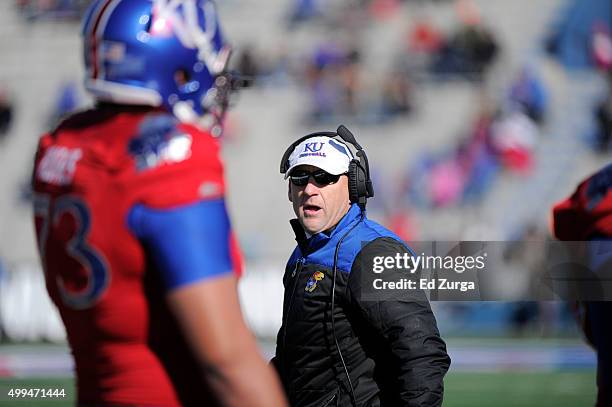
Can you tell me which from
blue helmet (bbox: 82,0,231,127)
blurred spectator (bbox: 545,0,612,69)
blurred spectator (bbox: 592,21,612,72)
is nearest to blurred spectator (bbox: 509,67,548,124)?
blurred spectator (bbox: 545,0,612,69)

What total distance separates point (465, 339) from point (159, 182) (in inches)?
529

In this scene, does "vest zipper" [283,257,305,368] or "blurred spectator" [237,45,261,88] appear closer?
"vest zipper" [283,257,305,368]

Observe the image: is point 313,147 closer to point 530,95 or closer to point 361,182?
point 361,182

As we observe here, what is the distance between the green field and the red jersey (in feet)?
20.8

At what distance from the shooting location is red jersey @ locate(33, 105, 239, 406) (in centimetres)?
209

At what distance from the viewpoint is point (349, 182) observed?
4234 mm

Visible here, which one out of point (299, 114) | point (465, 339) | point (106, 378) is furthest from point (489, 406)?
point (299, 114)

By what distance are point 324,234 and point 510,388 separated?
716 cm

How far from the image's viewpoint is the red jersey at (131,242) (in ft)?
6.85

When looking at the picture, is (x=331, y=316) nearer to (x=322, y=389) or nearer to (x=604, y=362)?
(x=322, y=389)

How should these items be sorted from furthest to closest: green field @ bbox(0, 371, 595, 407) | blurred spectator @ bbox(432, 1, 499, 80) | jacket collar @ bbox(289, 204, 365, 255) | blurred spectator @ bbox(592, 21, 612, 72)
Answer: blurred spectator @ bbox(432, 1, 499, 80) → blurred spectator @ bbox(592, 21, 612, 72) → green field @ bbox(0, 371, 595, 407) → jacket collar @ bbox(289, 204, 365, 255)

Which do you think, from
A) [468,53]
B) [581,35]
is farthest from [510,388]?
[581,35]

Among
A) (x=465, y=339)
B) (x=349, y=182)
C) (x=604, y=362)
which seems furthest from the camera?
(x=465, y=339)

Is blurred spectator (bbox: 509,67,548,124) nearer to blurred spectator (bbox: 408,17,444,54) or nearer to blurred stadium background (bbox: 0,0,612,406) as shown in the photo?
blurred stadium background (bbox: 0,0,612,406)
